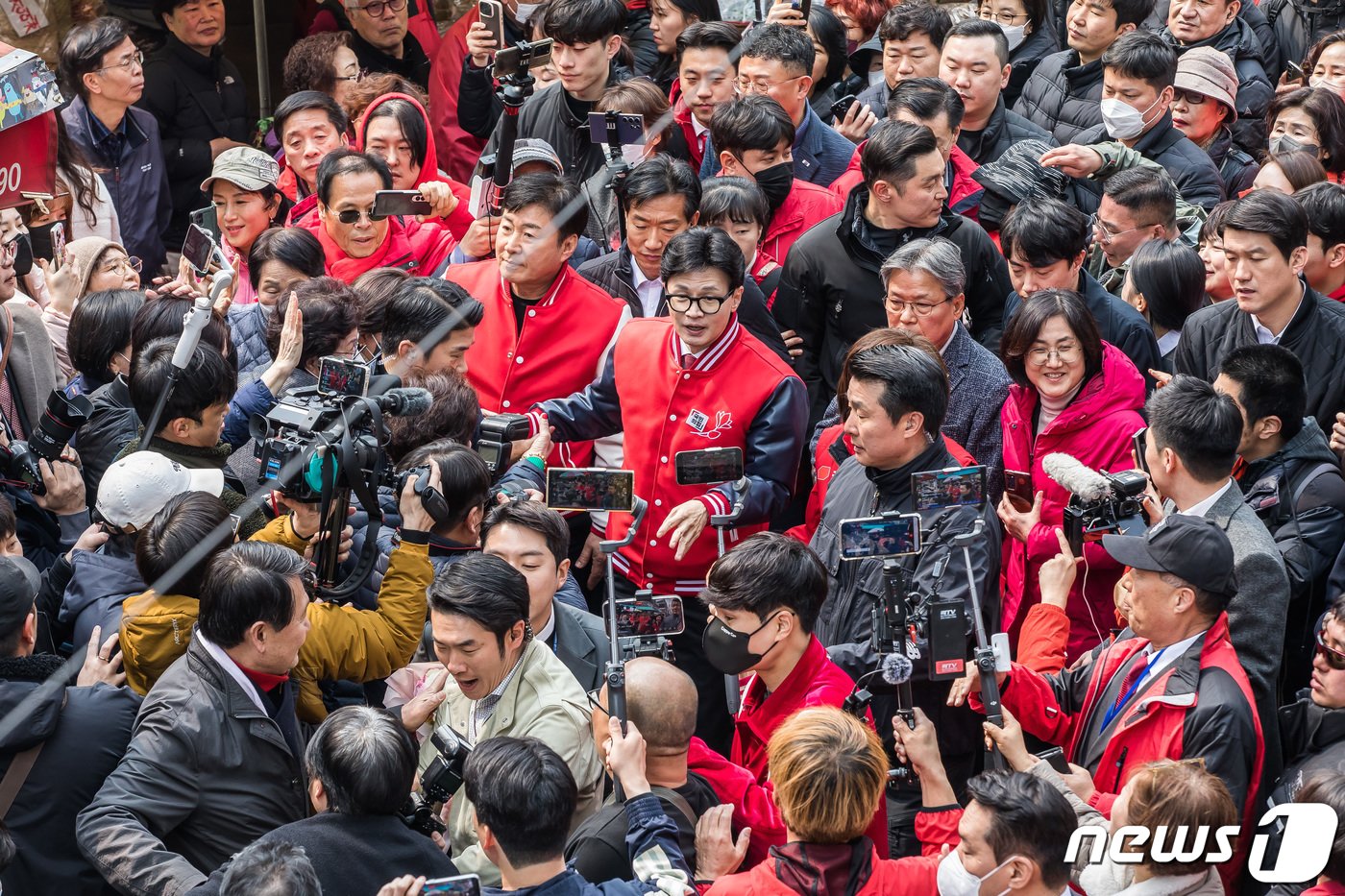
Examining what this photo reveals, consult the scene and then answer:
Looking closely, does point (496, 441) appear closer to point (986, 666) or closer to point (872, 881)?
point (986, 666)

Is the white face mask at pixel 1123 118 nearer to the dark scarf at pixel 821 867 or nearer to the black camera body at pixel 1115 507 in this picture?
the black camera body at pixel 1115 507

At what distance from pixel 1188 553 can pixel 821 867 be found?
1306mm

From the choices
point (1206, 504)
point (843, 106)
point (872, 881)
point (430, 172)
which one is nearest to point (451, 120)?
point (430, 172)

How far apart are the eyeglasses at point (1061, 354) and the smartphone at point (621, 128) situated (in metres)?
2.01

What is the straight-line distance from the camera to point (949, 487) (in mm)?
4023

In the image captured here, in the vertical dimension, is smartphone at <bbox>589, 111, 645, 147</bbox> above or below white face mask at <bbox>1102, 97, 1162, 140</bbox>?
above

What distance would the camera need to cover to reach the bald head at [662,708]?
146 inches

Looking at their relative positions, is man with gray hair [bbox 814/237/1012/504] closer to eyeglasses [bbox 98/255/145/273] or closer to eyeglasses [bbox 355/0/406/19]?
eyeglasses [bbox 98/255/145/273]

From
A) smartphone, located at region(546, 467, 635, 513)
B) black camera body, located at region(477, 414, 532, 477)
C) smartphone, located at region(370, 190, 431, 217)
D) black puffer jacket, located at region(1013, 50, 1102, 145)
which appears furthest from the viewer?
black puffer jacket, located at region(1013, 50, 1102, 145)

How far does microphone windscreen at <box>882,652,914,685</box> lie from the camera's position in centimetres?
378

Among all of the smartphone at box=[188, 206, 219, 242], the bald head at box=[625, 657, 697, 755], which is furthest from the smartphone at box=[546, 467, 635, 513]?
the smartphone at box=[188, 206, 219, 242]

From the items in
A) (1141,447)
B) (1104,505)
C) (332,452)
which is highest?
(332,452)

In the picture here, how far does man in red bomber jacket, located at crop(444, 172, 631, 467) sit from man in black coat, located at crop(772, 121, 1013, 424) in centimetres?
70

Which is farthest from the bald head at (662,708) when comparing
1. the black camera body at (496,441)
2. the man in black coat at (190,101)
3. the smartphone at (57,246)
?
the man in black coat at (190,101)
